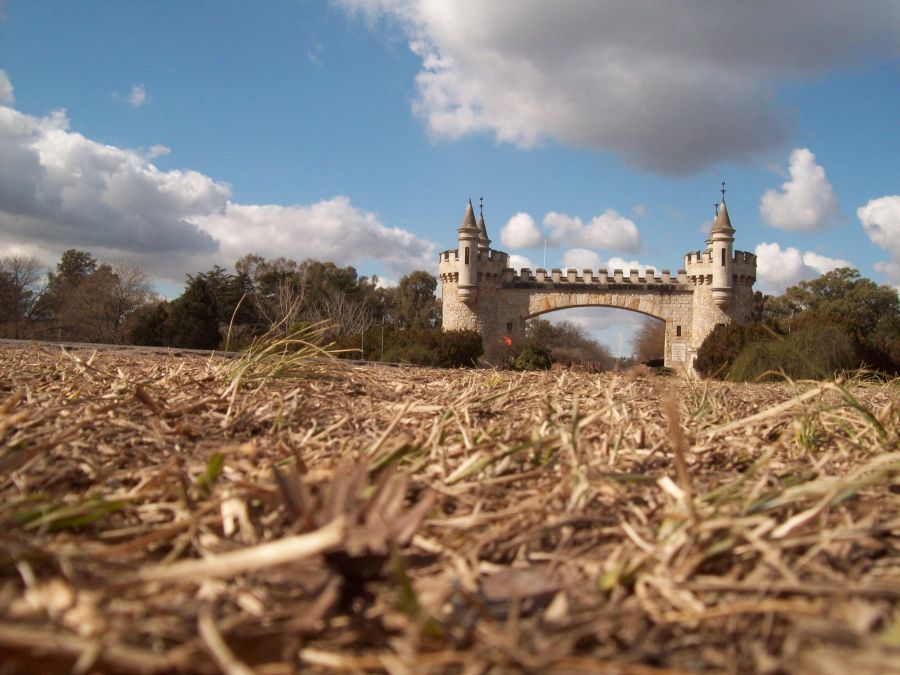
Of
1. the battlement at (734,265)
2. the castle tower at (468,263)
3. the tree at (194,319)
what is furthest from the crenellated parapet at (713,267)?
the tree at (194,319)

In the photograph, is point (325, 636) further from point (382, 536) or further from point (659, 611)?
point (659, 611)

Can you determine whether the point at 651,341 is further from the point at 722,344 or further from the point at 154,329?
the point at 154,329

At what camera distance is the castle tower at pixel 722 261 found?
3484 cm

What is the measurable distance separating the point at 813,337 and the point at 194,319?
24626mm

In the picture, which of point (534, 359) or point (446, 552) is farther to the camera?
point (534, 359)

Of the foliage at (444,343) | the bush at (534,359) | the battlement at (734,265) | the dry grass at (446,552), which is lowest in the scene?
the dry grass at (446,552)

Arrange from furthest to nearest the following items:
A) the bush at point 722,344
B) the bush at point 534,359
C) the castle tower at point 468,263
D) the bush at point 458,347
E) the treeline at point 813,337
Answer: the castle tower at point 468,263 < the bush at point 458,347 < the bush at point 722,344 < the bush at point 534,359 < the treeline at point 813,337

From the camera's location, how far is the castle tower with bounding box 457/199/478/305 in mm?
36312

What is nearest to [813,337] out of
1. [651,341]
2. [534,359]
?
[534,359]

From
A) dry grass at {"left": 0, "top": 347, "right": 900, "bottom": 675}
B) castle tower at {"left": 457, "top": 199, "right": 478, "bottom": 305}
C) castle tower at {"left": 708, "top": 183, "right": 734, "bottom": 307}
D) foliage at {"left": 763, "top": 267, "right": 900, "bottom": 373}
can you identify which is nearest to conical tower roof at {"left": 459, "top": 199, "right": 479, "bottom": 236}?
castle tower at {"left": 457, "top": 199, "right": 478, "bottom": 305}

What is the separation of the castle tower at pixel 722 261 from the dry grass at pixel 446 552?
118ft

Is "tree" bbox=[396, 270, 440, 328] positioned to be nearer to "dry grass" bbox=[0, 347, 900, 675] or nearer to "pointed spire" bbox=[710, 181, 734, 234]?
"pointed spire" bbox=[710, 181, 734, 234]

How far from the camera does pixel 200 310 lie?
95.9 ft

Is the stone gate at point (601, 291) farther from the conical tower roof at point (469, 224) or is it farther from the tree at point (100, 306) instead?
the tree at point (100, 306)
